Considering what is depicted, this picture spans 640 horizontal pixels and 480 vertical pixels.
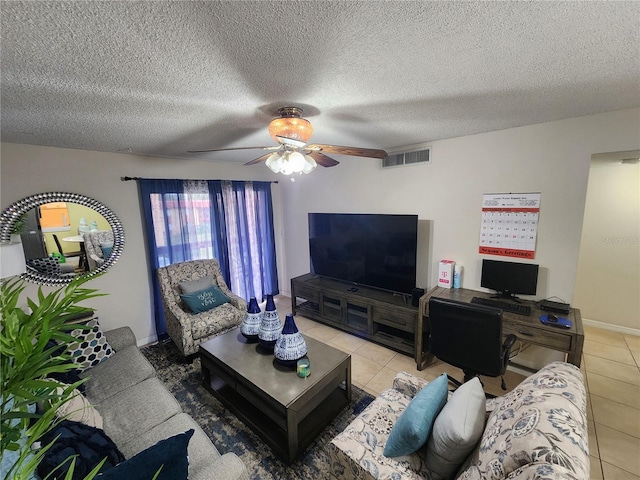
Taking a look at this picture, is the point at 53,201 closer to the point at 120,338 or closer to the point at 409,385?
the point at 120,338

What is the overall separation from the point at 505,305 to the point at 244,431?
7.70ft

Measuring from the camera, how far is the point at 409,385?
66.8 inches

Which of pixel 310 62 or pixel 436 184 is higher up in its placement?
pixel 310 62

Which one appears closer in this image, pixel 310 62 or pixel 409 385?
pixel 310 62

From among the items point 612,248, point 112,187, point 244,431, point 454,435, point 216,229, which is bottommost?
point 244,431

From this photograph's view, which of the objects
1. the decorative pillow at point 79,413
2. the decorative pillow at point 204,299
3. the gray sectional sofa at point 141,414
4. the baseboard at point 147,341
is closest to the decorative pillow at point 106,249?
the decorative pillow at point 204,299

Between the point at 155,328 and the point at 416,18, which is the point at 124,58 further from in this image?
the point at 155,328

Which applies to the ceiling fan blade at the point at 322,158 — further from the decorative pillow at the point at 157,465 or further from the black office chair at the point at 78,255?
the black office chair at the point at 78,255

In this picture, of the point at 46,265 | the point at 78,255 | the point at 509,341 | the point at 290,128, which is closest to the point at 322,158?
the point at 290,128

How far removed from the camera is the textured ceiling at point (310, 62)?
87cm

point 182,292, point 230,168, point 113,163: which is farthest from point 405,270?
point 113,163

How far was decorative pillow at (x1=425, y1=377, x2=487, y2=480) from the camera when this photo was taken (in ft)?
3.50

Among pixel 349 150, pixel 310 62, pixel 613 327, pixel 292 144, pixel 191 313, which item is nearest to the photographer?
pixel 310 62

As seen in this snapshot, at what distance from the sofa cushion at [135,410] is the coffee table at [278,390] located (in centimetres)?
45
